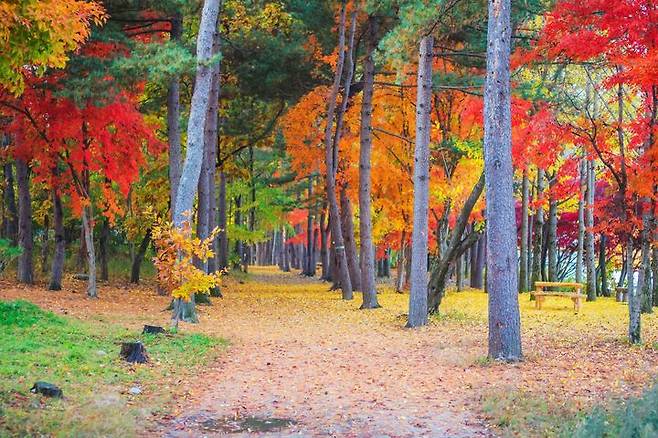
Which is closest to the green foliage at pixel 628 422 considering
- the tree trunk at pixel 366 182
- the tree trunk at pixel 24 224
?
the tree trunk at pixel 366 182

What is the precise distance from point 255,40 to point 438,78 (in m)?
5.43

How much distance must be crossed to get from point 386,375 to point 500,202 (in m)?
2.94

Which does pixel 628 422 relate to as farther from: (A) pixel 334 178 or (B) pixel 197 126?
(A) pixel 334 178

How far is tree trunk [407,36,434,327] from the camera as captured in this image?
15.2 metres

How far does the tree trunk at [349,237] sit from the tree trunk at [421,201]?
823 cm

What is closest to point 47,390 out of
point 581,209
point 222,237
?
point 581,209

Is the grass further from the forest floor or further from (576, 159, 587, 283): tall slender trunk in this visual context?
(576, 159, 587, 283): tall slender trunk

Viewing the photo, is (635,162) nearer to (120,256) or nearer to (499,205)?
(499,205)

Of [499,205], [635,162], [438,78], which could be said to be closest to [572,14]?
[635,162]

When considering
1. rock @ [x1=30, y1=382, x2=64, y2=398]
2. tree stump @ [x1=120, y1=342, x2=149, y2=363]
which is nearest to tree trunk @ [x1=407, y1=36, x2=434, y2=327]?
tree stump @ [x1=120, y1=342, x2=149, y2=363]

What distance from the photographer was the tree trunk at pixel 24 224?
20859mm

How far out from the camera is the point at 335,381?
9312 millimetres

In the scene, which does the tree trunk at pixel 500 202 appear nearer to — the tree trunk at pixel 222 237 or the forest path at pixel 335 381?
the forest path at pixel 335 381

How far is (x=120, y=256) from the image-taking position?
31.4m
